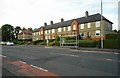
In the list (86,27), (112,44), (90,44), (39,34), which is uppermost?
(86,27)

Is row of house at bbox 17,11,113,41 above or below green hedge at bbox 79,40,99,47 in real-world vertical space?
above

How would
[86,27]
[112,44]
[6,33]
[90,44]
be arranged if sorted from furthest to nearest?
[6,33]
[86,27]
[90,44]
[112,44]

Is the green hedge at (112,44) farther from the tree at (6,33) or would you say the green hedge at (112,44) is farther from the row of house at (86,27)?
the tree at (6,33)

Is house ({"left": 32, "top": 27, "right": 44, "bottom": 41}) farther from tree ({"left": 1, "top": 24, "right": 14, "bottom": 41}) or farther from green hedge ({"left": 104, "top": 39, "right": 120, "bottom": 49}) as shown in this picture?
green hedge ({"left": 104, "top": 39, "right": 120, "bottom": 49})

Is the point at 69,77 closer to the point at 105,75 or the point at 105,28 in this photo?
the point at 105,75

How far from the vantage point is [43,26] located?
86375 millimetres

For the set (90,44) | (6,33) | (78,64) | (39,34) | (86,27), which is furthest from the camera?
(6,33)

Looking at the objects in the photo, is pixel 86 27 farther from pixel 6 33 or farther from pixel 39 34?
pixel 6 33

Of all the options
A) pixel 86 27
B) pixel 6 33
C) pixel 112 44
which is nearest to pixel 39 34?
pixel 86 27

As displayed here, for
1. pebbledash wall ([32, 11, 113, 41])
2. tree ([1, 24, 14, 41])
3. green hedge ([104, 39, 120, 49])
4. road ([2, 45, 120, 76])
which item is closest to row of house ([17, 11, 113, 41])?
pebbledash wall ([32, 11, 113, 41])

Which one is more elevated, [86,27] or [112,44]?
[86,27]

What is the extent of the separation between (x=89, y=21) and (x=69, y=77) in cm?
5055

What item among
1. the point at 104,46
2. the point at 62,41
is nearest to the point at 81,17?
the point at 62,41

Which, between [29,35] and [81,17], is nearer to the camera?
[81,17]
